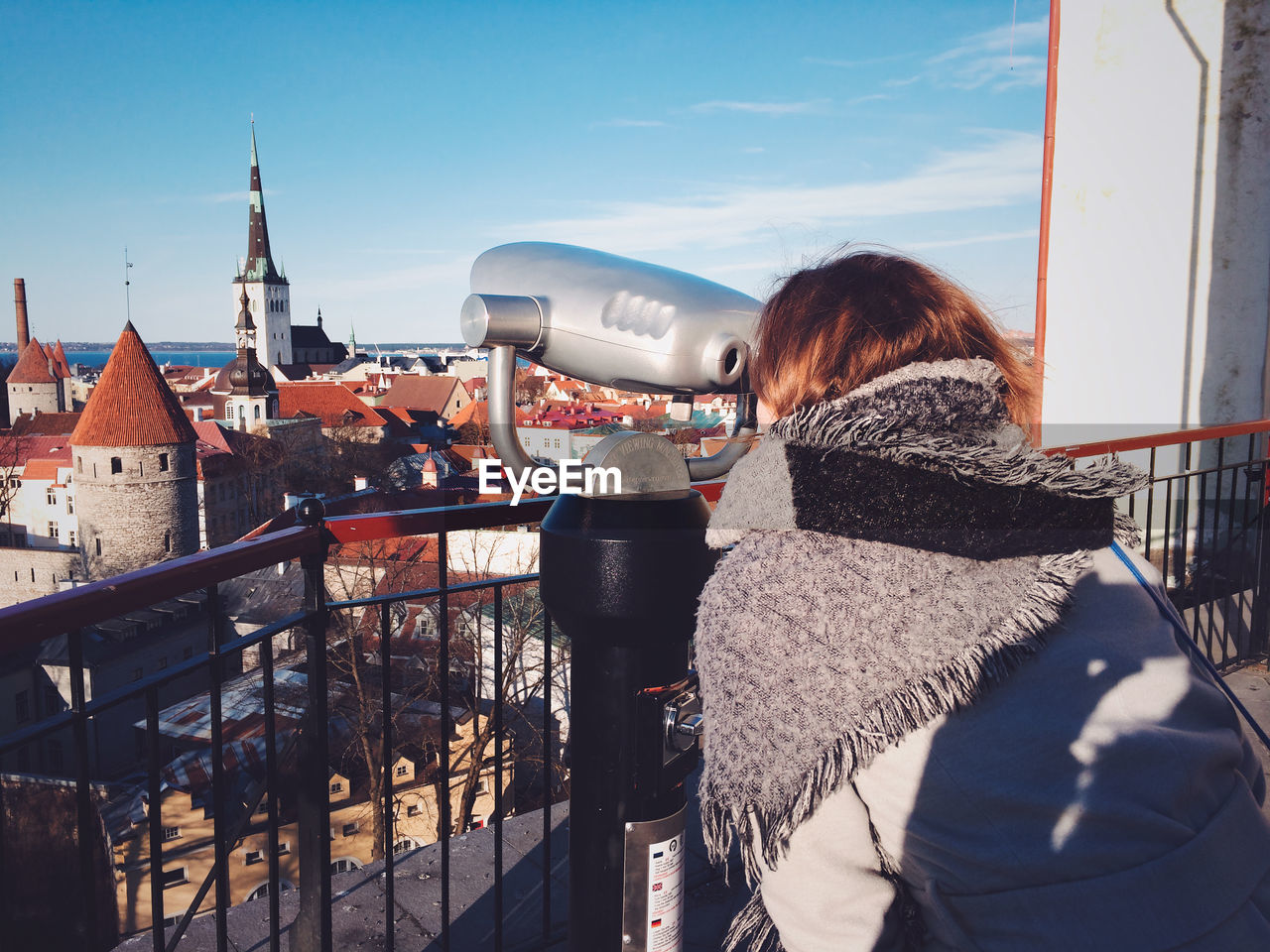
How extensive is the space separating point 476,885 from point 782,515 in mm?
1639

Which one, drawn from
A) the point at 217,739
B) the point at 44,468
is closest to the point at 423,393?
the point at 44,468

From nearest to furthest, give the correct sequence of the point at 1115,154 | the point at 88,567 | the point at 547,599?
1. the point at 547,599
2. the point at 1115,154
3. the point at 88,567

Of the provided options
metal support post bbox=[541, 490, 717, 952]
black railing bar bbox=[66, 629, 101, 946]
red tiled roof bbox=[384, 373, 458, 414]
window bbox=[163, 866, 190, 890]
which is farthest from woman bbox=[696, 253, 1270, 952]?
red tiled roof bbox=[384, 373, 458, 414]

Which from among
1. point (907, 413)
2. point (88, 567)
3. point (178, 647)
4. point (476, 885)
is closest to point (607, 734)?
point (907, 413)

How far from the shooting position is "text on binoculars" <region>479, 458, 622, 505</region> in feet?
3.86

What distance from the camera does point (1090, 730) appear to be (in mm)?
798

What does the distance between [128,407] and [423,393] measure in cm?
3291

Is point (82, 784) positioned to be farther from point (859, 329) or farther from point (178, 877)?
point (178, 877)

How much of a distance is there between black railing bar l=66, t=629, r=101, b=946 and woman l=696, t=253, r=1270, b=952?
0.72m

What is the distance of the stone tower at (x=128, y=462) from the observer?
3788 cm

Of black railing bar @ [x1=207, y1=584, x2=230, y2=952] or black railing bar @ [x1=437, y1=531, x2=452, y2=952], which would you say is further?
black railing bar @ [x1=437, y1=531, x2=452, y2=952]

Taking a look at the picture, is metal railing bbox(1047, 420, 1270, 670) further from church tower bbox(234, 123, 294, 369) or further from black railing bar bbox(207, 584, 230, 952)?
church tower bbox(234, 123, 294, 369)

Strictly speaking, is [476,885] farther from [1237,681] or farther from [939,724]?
[1237,681]

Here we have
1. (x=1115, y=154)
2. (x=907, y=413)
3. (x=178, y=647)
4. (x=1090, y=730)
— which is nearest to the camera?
(x=1090, y=730)
